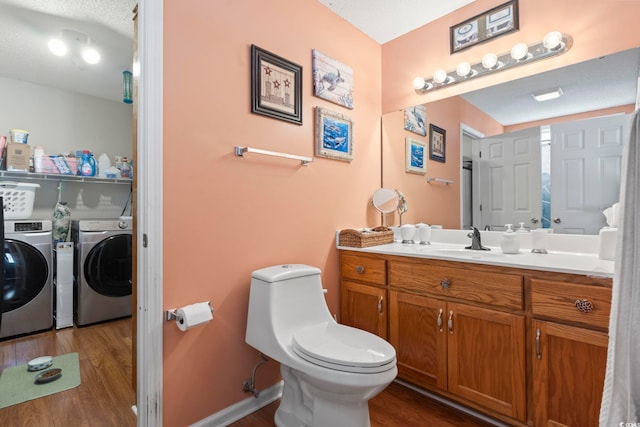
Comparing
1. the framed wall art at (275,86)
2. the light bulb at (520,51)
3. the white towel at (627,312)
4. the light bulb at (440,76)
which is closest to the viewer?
the white towel at (627,312)


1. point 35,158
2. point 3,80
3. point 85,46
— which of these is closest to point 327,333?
point 85,46

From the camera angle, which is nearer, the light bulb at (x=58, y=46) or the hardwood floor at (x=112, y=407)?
the hardwood floor at (x=112, y=407)

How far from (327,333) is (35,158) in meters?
3.17

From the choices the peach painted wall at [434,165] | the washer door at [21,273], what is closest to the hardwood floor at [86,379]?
the washer door at [21,273]

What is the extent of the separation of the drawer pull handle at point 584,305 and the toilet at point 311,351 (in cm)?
74

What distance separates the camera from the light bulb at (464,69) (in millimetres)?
1989

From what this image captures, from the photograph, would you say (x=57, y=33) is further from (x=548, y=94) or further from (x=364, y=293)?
(x=548, y=94)

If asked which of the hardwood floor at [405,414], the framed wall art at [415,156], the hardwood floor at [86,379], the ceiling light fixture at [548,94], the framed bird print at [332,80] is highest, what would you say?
the framed bird print at [332,80]

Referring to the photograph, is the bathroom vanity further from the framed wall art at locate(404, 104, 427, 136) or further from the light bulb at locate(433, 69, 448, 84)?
the light bulb at locate(433, 69, 448, 84)

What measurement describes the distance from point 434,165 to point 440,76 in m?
0.60

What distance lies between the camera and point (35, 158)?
2.84m

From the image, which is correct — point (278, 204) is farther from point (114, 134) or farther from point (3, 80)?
point (3, 80)

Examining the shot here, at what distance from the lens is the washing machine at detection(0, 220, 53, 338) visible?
2475 mm

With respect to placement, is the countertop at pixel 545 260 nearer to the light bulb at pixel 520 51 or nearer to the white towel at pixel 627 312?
the white towel at pixel 627 312
